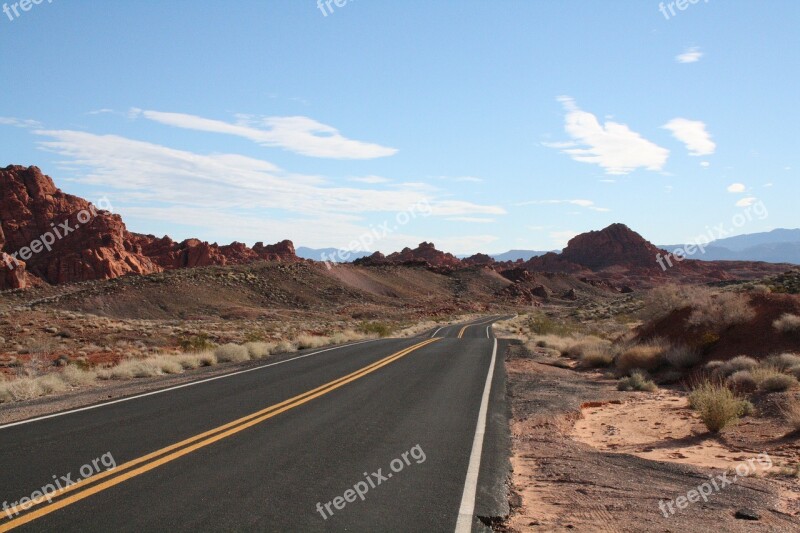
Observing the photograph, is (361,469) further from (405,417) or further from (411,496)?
(405,417)

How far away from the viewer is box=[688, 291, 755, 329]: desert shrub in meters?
18.0

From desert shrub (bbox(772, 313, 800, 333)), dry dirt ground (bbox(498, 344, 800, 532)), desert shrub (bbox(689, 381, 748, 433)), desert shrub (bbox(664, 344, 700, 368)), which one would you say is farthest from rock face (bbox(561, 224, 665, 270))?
desert shrub (bbox(689, 381, 748, 433))

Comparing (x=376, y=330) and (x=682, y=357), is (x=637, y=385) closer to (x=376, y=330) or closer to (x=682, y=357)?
(x=682, y=357)

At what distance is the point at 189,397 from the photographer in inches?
468

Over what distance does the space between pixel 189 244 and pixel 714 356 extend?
131 m

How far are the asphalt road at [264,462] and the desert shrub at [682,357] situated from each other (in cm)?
713

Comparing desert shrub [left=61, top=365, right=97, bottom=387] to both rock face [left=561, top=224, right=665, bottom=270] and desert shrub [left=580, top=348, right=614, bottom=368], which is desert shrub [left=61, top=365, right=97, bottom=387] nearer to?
desert shrub [left=580, top=348, right=614, bottom=368]

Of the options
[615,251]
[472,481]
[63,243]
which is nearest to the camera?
[472,481]

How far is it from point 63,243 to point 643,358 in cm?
11266

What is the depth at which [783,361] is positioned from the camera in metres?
13.9

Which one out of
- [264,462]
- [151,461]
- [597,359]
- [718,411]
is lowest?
[597,359]

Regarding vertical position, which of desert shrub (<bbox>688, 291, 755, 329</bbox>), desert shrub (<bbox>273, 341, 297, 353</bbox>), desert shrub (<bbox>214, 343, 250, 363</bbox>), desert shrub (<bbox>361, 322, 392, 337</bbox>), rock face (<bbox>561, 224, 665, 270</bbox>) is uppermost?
rock face (<bbox>561, 224, 665, 270</bbox>)

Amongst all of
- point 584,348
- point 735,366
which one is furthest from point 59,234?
point 735,366

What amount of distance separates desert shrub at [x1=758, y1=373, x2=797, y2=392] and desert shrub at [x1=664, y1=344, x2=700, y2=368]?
14.9 ft
